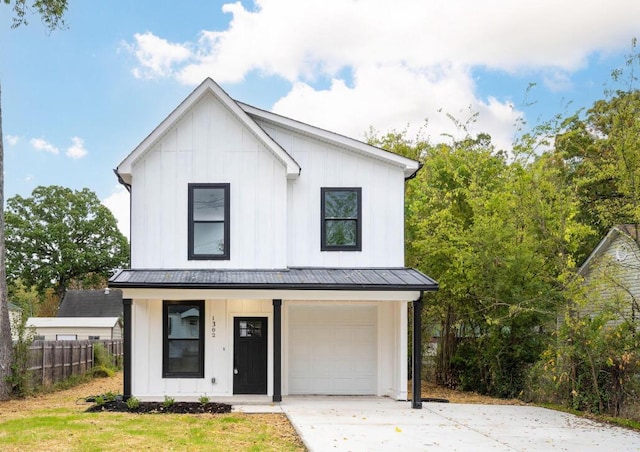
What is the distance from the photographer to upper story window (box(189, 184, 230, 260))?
15.1m

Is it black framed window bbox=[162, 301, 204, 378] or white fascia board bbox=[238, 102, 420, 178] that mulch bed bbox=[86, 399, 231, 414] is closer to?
black framed window bbox=[162, 301, 204, 378]

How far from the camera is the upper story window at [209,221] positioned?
1505 centimetres

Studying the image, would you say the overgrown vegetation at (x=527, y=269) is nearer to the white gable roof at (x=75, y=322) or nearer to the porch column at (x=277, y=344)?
the porch column at (x=277, y=344)

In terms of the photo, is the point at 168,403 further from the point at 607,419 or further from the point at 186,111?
the point at 607,419

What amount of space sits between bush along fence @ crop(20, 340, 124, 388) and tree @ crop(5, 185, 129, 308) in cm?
3215

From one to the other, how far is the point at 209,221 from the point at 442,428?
274 inches

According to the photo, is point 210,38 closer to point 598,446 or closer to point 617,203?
point 617,203

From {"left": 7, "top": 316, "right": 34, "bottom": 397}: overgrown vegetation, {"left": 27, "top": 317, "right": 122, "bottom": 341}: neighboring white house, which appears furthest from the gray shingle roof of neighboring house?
{"left": 7, "top": 316, "right": 34, "bottom": 397}: overgrown vegetation

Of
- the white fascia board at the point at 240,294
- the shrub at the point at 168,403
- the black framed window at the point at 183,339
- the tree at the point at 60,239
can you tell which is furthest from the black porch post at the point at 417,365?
the tree at the point at 60,239

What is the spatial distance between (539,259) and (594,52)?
7.89 metres

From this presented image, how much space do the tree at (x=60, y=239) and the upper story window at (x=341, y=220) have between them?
44659 mm

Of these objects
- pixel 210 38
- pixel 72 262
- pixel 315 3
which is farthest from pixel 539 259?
pixel 72 262

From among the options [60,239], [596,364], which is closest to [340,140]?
[596,364]

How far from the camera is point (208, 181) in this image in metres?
15.1
